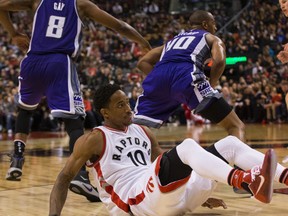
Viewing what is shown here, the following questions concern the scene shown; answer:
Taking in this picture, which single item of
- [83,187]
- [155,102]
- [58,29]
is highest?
[58,29]

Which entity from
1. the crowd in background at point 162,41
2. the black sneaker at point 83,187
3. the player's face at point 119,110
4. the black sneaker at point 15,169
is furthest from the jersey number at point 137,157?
the crowd in background at point 162,41

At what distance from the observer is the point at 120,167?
3355 millimetres

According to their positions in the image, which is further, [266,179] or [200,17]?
[200,17]

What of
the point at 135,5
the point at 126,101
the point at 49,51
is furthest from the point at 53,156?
the point at 135,5

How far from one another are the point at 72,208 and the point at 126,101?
3.32 feet

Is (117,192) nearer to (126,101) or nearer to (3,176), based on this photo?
(126,101)

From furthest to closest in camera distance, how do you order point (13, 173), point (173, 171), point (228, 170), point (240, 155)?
point (13, 173)
point (240, 155)
point (173, 171)
point (228, 170)

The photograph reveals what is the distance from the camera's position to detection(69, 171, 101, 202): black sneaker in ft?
13.7

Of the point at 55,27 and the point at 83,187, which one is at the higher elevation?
the point at 55,27

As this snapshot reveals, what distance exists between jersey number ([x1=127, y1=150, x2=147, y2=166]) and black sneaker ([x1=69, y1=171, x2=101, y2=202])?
883 mm

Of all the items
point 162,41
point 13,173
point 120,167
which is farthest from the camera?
point 162,41

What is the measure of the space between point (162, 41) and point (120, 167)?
52.7 feet

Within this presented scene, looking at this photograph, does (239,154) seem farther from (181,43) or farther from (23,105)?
(23,105)

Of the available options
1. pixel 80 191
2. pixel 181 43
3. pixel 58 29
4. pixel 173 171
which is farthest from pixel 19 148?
pixel 173 171
